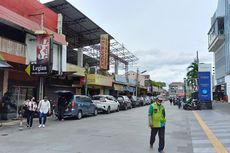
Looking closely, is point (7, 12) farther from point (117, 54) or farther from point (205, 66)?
point (117, 54)

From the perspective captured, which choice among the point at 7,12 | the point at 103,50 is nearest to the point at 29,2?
the point at 7,12

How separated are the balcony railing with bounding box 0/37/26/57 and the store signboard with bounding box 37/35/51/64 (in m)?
1.08

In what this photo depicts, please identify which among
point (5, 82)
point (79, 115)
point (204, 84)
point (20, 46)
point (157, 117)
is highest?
point (20, 46)

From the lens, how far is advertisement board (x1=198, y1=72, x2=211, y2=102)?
35.2 m

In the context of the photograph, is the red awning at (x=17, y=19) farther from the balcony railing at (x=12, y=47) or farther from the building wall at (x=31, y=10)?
the balcony railing at (x=12, y=47)

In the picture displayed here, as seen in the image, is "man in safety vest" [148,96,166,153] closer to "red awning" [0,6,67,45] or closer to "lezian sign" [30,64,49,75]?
"red awning" [0,6,67,45]

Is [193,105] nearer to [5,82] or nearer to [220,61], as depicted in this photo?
[5,82]

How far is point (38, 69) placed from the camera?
2180 centimetres

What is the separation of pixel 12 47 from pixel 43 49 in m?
2.33

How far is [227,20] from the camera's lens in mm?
61000

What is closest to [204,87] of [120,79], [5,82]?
[120,79]

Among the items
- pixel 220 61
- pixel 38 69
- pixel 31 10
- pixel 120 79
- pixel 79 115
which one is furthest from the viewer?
pixel 220 61

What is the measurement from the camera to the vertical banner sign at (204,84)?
1388 inches

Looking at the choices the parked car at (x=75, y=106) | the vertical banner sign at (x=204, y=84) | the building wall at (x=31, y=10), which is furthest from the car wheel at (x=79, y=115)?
the vertical banner sign at (x=204, y=84)
